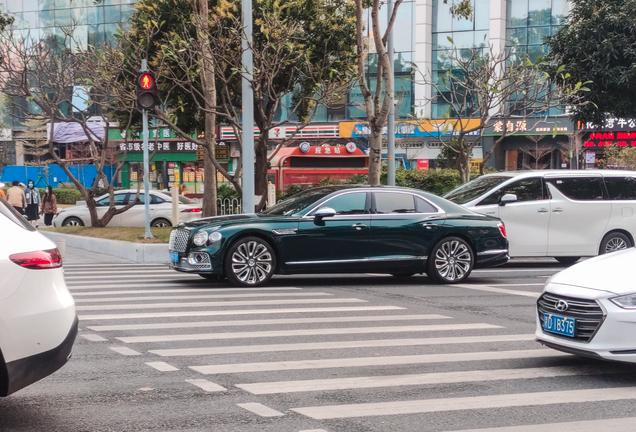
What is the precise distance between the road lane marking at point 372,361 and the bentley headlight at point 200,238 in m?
5.19

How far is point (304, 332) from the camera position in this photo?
8.90 metres

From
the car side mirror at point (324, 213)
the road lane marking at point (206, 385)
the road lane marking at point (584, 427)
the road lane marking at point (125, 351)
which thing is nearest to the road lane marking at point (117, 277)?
the car side mirror at point (324, 213)

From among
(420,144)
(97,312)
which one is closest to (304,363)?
(97,312)

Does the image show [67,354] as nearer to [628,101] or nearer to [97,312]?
[97,312]

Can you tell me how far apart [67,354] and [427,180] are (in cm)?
2177

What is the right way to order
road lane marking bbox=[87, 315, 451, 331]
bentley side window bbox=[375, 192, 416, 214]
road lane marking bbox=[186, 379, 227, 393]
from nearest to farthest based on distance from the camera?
1. road lane marking bbox=[186, 379, 227, 393]
2. road lane marking bbox=[87, 315, 451, 331]
3. bentley side window bbox=[375, 192, 416, 214]

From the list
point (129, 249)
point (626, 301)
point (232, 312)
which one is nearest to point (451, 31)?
point (129, 249)

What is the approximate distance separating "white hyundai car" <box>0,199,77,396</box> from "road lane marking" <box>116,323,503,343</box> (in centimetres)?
317

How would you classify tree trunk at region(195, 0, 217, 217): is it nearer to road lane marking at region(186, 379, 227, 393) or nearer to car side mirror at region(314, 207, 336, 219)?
car side mirror at region(314, 207, 336, 219)

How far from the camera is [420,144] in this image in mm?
49938

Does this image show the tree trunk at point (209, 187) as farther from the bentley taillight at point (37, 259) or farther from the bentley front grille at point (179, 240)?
the bentley taillight at point (37, 259)

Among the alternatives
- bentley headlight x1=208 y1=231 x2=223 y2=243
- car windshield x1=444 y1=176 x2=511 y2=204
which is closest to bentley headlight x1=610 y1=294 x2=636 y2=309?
bentley headlight x1=208 y1=231 x2=223 y2=243

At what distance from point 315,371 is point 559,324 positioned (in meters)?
2.04

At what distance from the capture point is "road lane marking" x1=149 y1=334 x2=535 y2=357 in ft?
25.8
